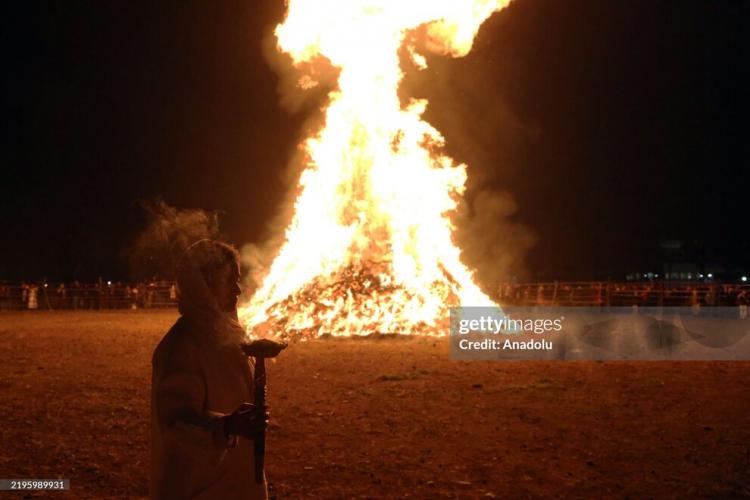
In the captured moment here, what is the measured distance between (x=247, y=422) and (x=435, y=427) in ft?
20.1

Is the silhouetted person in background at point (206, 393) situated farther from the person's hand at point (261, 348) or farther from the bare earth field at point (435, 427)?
the bare earth field at point (435, 427)

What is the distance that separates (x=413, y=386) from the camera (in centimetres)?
1108

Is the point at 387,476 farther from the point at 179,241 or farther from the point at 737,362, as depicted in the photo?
the point at 179,241

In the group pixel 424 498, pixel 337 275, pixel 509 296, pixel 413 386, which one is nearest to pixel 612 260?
pixel 509 296

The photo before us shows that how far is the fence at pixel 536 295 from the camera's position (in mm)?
29672

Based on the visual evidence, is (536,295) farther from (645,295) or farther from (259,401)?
(259,401)

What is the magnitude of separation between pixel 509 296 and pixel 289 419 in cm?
2985

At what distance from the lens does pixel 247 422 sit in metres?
2.50

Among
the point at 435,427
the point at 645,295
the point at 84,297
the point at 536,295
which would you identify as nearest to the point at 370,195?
the point at 435,427
